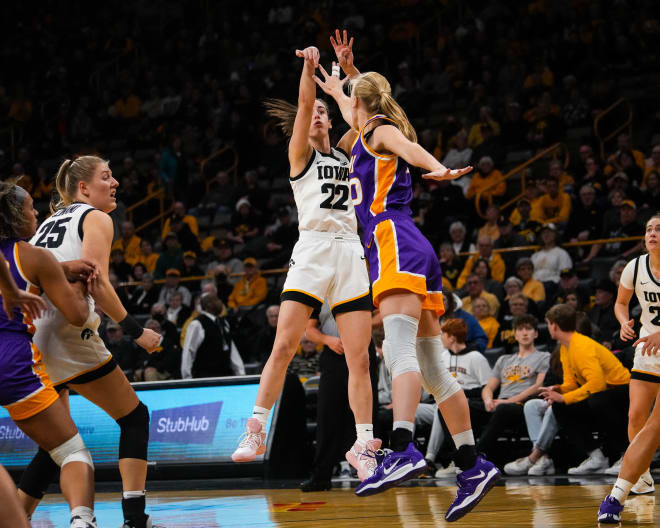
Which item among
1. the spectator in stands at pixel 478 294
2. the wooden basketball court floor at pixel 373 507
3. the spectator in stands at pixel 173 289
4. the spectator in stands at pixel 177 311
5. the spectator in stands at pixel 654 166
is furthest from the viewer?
the spectator in stands at pixel 173 289

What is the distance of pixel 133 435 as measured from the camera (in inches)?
206

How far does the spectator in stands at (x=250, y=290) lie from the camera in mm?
14867

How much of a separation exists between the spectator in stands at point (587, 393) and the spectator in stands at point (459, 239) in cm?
442

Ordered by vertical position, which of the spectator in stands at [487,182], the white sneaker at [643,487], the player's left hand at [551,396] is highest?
the spectator in stands at [487,182]

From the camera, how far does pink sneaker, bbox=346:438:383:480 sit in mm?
5520

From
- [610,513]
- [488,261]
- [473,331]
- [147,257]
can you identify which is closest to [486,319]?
[473,331]

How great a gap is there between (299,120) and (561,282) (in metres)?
6.51

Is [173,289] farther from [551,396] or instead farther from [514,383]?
[551,396]

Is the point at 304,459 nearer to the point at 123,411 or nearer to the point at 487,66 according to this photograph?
the point at 123,411

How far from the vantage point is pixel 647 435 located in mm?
5652

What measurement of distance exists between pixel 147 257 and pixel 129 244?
26.0 inches

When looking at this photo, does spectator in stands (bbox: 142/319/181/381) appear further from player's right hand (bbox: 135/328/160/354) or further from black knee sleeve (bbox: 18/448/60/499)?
player's right hand (bbox: 135/328/160/354)

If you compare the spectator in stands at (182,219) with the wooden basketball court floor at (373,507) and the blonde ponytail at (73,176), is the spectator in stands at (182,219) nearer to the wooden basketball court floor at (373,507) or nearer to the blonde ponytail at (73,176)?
the wooden basketball court floor at (373,507)

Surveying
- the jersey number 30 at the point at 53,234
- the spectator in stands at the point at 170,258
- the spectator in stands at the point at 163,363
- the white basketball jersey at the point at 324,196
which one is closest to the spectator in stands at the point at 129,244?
the spectator in stands at the point at 170,258
